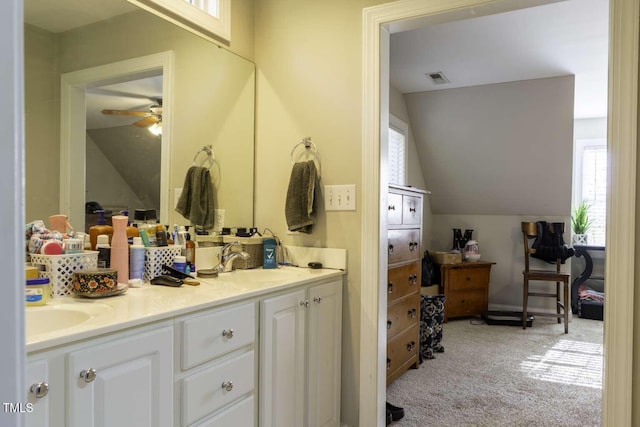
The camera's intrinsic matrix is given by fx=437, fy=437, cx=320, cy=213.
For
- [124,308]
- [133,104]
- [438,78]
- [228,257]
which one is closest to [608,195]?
[228,257]

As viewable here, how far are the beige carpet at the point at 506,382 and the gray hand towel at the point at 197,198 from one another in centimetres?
148

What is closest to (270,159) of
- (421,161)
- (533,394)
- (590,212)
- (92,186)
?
(92,186)

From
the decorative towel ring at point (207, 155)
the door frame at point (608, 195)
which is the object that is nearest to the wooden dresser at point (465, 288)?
the door frame at point (608, 195)

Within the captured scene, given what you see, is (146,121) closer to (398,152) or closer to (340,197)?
(340,197)

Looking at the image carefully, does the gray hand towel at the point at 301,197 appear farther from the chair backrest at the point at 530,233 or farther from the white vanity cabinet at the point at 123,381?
the chair backrest at the point at 530,233

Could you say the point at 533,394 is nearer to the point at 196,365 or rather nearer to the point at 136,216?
the point at 196,365

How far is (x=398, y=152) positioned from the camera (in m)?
4.70

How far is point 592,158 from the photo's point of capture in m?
5.88

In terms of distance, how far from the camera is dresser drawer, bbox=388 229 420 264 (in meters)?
2.75

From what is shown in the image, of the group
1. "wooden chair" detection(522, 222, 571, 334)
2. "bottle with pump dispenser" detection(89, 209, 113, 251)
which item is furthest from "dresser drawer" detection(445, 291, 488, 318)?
"bottle with pump dispenser" detection(89, 209, 113, 251)

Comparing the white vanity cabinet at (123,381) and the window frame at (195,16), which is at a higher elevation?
the window frame at (195,16)

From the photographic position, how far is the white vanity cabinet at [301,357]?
162cm

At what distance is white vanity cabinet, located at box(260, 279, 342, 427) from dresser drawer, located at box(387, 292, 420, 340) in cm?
73

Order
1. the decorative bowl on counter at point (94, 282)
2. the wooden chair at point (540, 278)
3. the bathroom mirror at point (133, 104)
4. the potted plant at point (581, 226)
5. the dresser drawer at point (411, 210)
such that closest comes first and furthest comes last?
the decorative bowl on counter at point (94, 282)
the bathroom mirror at point (133, 104)
the dresser drawer at point (411, 210)
the wooden chair at point (540, 278)
the potted plant at point (581, 226)
